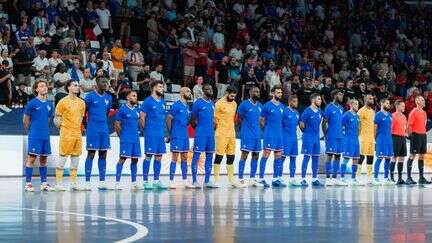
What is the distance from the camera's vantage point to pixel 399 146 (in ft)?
98.2

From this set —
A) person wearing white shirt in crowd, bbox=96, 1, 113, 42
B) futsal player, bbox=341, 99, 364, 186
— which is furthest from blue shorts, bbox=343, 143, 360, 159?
person wearing white shirt in crowd, bbox=96, 1, 113, 42

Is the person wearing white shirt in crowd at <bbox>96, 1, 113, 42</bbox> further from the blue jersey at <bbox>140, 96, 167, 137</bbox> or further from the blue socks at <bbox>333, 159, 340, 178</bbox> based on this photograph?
the blue jersey at <bbox>140, 96, 167, 137</bbox>

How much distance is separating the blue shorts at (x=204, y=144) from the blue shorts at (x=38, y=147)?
401cm

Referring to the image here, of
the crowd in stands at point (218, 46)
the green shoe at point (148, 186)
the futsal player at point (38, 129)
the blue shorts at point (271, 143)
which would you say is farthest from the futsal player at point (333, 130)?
the futsal player at point (38, 129)

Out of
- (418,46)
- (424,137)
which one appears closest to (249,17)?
(418,46)

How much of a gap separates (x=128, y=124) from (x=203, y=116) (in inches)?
79.3

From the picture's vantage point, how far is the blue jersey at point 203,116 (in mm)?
26188

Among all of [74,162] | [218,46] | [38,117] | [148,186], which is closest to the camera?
[38,117]

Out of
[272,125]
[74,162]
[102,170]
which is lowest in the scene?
[102,170]

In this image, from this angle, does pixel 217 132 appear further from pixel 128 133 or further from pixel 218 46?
pixel 218 46

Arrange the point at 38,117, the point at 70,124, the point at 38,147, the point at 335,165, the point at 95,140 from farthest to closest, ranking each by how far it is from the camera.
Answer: the point at 335,165, the point at 95,140, the point at 70,124, the point at 38,117, the point at 38,147

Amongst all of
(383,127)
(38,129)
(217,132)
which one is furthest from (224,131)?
(383,127)

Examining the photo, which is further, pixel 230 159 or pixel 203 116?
pixel 230 159

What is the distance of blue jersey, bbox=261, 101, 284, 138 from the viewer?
27344 mm
